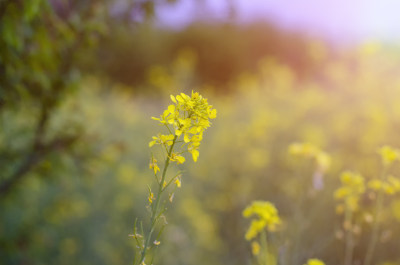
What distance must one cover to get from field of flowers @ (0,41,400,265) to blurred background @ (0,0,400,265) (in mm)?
22

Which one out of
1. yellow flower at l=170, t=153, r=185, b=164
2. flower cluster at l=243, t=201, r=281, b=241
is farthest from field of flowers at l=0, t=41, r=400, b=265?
yellow flower at l=170, t=153, r=185, b=164

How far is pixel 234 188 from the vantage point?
574cm

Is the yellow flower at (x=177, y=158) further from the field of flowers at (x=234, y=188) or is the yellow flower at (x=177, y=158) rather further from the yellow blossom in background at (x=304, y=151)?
the yellow blossom in background at (x=304, y=151)

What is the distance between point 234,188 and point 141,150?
5.76 ft

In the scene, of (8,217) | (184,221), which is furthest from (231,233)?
(8,217)

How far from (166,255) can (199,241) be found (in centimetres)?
60

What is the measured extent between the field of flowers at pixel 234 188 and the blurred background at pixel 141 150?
22 millimetres

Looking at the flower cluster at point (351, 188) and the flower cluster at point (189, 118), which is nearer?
the flower cluster at point (189, 118)

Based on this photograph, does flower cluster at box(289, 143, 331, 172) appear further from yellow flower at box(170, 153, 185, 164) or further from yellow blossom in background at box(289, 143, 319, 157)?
yellow flower at box(170, 153, 185, 164)

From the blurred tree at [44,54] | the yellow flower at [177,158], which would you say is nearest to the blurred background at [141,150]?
the blurred tree at [44,54]

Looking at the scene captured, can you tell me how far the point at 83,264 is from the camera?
424 centimetres

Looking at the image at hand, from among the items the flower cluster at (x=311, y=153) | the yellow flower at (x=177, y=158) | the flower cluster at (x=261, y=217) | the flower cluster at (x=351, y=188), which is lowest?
the yellow flower at (x=177, y=158)

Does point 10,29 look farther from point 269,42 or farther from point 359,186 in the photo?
point 269,42

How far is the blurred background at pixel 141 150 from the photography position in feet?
8.34
